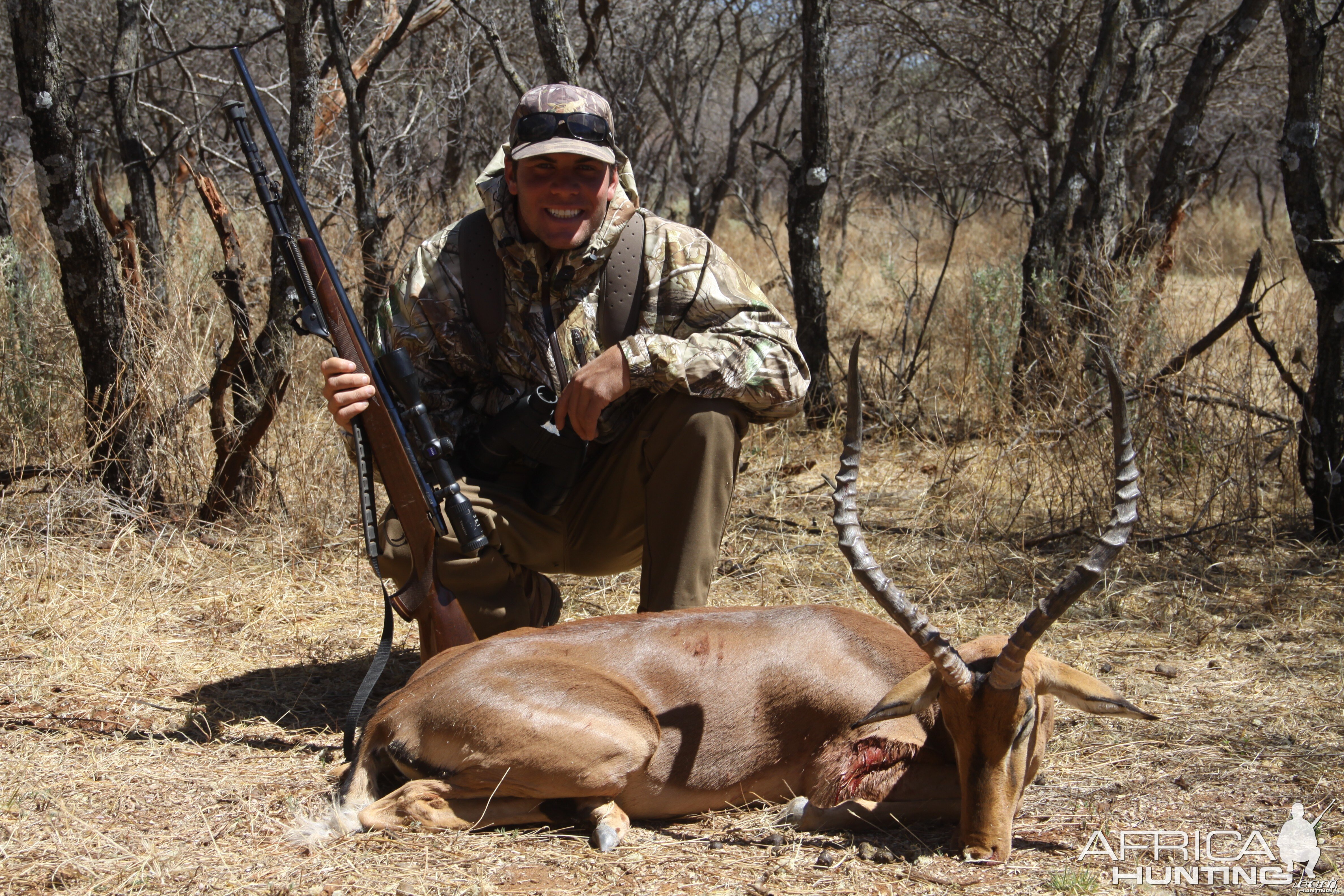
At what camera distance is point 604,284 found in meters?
3.95

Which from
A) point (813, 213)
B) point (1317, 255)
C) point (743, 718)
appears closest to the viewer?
point (743, 718)

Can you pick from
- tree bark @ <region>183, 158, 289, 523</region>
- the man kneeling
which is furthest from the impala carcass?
tree bark @ <region>183, 158, 289, 523</region>

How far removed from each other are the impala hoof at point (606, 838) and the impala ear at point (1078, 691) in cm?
112

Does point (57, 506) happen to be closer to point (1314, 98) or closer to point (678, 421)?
point (678, 421)

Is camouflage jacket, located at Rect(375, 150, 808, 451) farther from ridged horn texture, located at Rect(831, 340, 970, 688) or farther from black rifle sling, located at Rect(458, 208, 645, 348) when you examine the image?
ridged horn texture, located at Rect(831, 340, 970, 688)

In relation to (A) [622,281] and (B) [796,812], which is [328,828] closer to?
(B) [796,812]

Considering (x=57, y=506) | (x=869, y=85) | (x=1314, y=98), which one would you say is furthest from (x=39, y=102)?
(x=869, y=85)

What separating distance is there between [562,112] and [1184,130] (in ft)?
13.8

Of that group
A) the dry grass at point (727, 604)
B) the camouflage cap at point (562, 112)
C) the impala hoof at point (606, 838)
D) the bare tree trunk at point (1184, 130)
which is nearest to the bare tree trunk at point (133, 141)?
the dry grass at point (727, 604)

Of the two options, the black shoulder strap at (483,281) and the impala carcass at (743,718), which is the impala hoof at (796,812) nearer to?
the impala carcass at (743,718)

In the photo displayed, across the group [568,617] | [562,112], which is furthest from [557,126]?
[568,617]

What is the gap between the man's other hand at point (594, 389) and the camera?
361cm

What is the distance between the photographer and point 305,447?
5.68m

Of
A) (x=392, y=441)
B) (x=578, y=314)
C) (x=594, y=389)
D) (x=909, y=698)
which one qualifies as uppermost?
(x=578, y=314)
